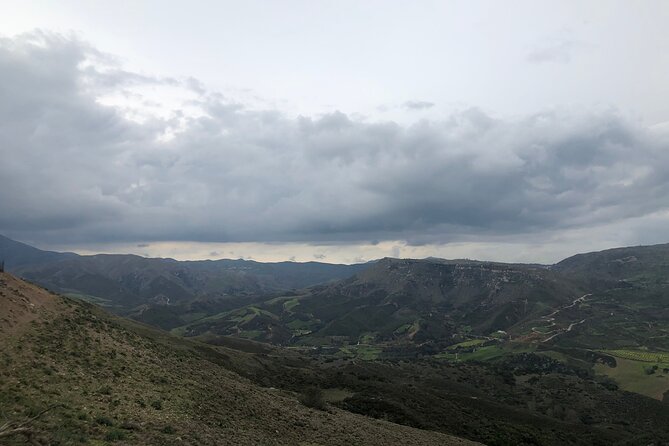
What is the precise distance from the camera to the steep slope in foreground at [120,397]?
28.3m

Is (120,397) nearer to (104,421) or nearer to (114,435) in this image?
(104,421)

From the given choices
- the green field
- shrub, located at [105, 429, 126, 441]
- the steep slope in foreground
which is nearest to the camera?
shrub, located at [105, 429, 126, 441]

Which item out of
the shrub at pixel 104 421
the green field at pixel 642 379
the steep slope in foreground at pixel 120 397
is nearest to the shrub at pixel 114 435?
the steep slope in foreground at pixel 120 397

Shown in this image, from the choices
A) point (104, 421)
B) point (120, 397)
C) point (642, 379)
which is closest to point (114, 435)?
point (104, 421)

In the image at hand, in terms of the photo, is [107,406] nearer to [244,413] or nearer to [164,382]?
[164,382]

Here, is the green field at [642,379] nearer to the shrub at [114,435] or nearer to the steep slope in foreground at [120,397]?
the steep slope in foreground at [120,397]

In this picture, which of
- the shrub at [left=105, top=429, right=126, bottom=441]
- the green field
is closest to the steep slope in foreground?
the shrub at [left=105, top=429, right=126, bottom=441]

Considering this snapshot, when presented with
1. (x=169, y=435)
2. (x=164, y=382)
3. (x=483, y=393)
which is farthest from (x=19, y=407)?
(x=483, y=393)

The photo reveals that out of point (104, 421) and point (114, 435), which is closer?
point (114, 435)

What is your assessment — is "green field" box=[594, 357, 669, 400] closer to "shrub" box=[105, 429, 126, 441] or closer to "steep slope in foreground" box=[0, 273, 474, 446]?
"steep slope in foreground" box=[0, 273, 474, 446]

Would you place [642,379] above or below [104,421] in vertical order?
below

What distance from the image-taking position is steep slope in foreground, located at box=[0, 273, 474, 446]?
28.3m

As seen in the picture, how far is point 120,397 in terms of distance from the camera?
112ft

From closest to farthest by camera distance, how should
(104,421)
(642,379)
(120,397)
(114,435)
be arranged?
(114,435), (104,421), (120,397), (642,379)
